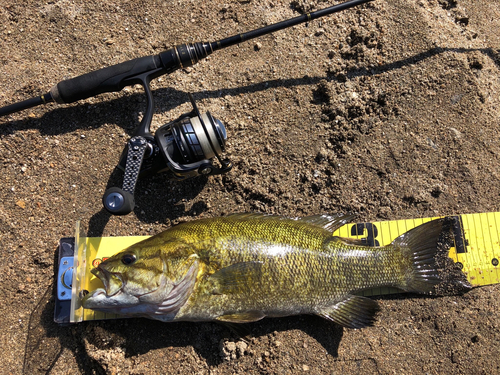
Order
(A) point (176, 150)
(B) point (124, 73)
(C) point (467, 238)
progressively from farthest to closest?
(C) point (467, 238), (B) point (124, 73), (A) point (176, 150)

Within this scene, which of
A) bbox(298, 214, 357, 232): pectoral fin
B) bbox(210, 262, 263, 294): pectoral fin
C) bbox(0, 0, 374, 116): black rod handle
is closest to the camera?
bbox(210, 262, 263, 294): pectoral fin

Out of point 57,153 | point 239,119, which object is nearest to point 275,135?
point 239,119

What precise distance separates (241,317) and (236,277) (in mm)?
354

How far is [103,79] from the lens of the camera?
2.82m

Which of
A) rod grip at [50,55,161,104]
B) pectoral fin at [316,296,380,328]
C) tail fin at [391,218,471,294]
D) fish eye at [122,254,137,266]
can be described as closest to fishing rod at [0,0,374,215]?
rod grip at [50,55,161,104]

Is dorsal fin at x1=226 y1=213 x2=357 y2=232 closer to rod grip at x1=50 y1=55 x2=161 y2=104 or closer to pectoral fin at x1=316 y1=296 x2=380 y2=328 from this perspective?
pectoral fin at x1=316 y1=296 x2=380 y2=328

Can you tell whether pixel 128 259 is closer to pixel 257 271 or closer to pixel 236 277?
pixel 236 277

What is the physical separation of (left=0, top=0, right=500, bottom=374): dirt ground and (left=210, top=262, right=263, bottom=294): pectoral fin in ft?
2.09

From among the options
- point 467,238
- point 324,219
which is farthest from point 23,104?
point 467,238

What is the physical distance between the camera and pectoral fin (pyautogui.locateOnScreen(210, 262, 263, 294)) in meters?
2.55

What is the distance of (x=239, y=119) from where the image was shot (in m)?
3.24

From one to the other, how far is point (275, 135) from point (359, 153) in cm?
83

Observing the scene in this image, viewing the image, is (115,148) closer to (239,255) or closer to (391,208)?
(239,255)

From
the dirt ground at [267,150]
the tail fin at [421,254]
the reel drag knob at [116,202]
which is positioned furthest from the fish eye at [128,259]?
the tail fin at [421,254]
